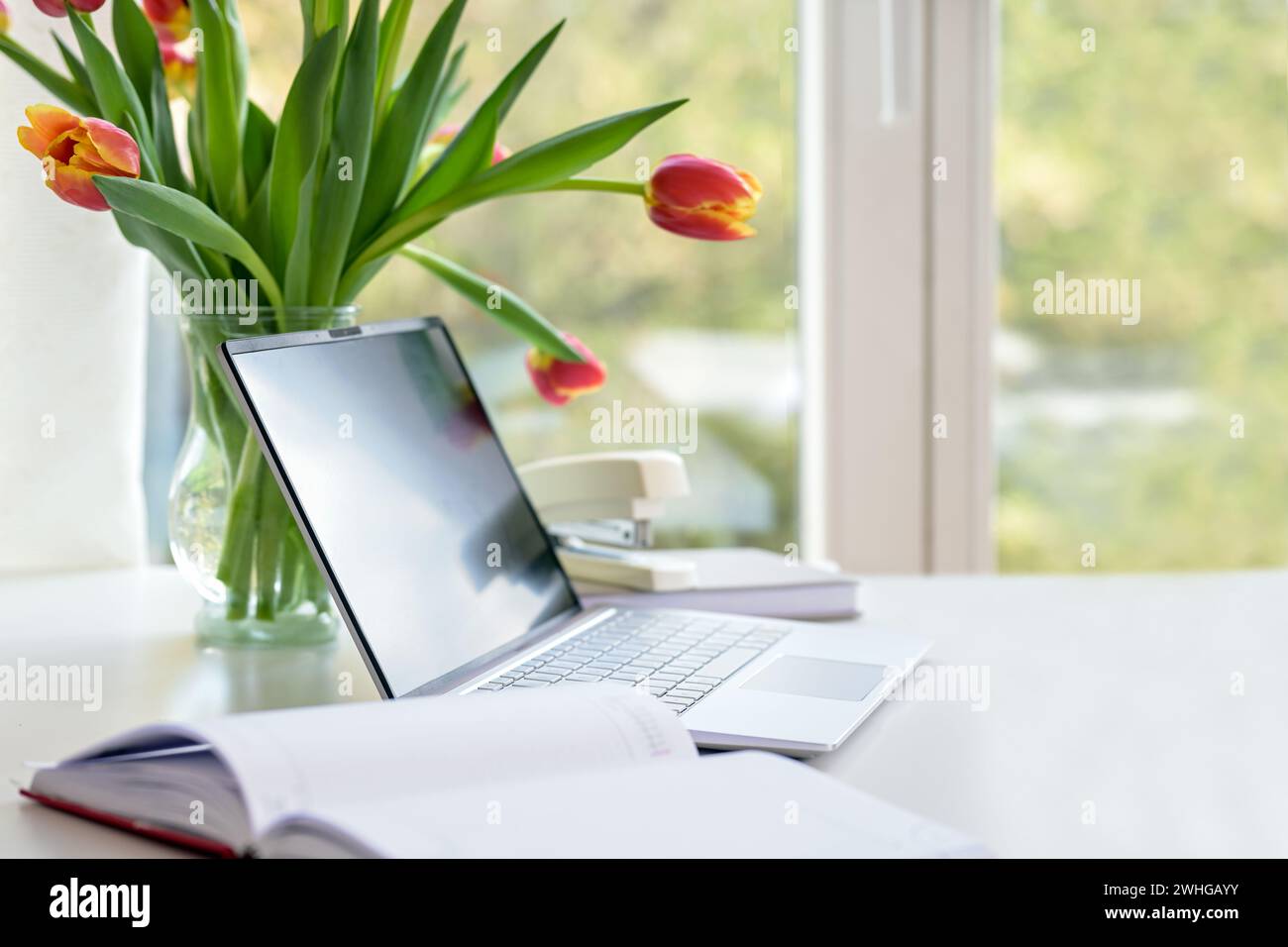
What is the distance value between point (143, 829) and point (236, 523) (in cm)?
34

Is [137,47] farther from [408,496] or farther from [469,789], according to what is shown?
[469,789]

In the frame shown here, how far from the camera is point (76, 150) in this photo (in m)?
0.73

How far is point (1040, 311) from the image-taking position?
1697 millimetres

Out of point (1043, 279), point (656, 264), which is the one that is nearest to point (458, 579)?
point (656, 264)

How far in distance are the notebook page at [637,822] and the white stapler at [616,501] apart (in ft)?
1.55

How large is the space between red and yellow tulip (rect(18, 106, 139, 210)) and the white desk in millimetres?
311

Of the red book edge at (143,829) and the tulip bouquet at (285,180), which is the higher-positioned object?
the tulip bouquet at (285,180)

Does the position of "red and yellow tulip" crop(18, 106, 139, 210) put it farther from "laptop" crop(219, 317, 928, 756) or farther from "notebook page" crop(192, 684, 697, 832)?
"notebook page" crop(192, 684, 697, 832)

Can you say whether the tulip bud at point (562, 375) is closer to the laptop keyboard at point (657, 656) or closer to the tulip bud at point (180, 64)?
the laptop keyboard at point (657, 656)

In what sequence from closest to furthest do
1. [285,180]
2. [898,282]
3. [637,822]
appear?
1. [637,822]
2. [285,180]
3. [898,282]

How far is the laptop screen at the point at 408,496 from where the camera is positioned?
72cm

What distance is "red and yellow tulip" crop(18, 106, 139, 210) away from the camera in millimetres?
717

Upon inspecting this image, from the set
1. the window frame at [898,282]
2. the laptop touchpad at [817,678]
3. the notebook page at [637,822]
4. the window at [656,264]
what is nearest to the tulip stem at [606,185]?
the laptop touchpad at [817,678]
